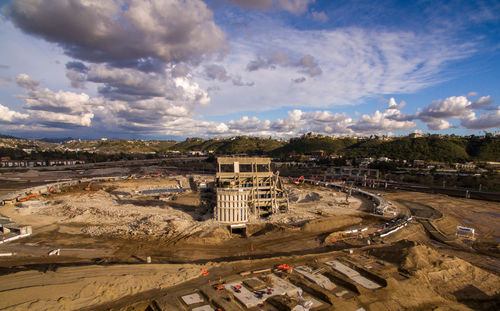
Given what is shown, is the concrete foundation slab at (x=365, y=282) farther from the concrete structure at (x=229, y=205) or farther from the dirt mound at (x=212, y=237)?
the concrete structure at (x=229, y=205)

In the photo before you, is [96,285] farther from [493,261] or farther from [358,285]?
[493,261]

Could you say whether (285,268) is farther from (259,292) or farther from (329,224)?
(329,224)

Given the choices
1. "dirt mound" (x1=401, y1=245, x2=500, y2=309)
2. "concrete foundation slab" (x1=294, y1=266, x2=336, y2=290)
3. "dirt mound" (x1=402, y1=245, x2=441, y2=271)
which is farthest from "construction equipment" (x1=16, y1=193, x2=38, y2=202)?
"dirt mound" (x1=401, y1=245, x2=500, y2=309)

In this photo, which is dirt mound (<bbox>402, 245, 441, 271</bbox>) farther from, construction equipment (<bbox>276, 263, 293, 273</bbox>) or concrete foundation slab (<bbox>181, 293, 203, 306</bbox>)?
concrete foundation slab (<bbox>181, 293, 203, 306</bbox>)

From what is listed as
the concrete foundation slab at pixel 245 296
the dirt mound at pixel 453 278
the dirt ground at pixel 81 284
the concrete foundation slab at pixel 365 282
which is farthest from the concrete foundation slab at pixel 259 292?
the dirt mound at pixel 453 278

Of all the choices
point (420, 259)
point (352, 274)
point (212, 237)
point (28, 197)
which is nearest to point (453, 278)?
point (420, 259)

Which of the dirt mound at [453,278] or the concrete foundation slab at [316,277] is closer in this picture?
the concrete foundation slab at [316,277]
